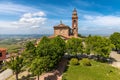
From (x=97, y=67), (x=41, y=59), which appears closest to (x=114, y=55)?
(x=97, y=67)

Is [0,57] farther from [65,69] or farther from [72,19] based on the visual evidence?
[72,19]

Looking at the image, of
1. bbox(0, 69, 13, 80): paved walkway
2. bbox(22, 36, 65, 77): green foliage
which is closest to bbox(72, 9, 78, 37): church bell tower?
bbox(22, 36, 65, 77): green foliage

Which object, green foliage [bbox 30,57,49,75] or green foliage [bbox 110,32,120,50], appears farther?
green foliage [bbox 110,32,120,50]

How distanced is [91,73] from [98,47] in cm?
1407

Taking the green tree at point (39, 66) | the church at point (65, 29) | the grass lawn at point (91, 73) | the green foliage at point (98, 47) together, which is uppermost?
the church at point (65, 29)

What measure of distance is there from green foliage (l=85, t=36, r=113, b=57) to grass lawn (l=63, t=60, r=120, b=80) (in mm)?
7446

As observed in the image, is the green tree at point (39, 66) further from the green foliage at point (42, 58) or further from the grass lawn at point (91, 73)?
the grass lawn at point (91, 73)

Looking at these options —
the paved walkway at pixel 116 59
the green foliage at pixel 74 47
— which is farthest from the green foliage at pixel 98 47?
the paved walkway at pixel 116 59

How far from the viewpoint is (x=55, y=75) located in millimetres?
43469

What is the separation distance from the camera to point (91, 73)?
43688 millimetres

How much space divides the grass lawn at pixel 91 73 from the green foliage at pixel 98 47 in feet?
24.4

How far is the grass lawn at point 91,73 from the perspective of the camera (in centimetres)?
4181

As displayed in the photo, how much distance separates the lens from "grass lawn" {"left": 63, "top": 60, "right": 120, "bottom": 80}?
41812 mm

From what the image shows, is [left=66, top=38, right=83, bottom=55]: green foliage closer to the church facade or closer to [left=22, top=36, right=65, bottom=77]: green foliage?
[left=22, top=36, right=65, bottom=77]: green foliage
